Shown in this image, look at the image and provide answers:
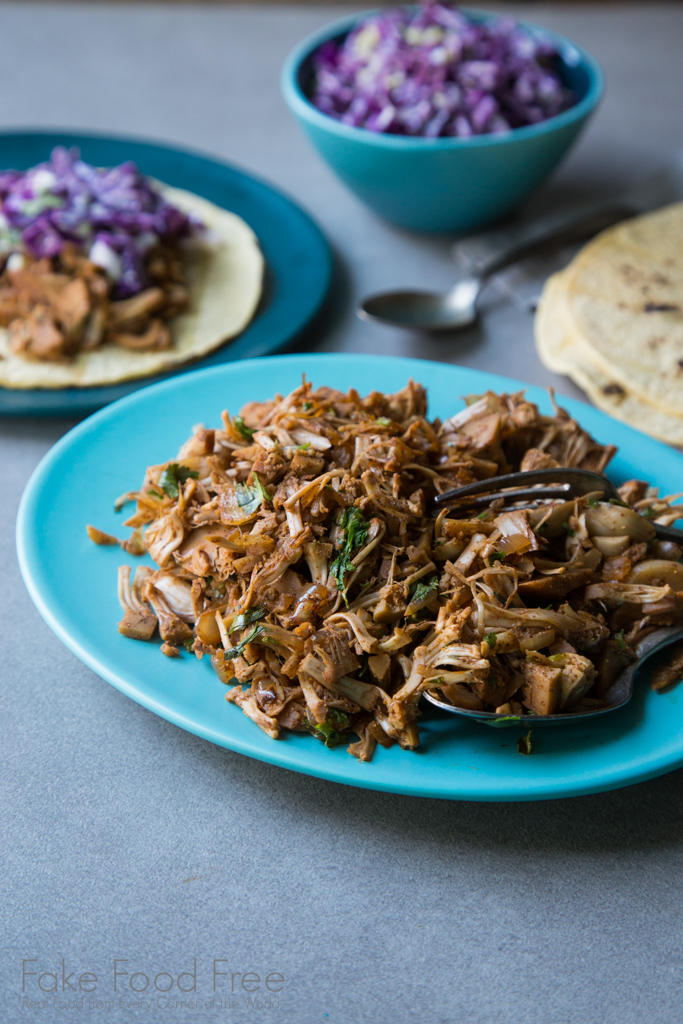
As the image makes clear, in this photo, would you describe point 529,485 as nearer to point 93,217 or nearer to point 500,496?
point 500,496

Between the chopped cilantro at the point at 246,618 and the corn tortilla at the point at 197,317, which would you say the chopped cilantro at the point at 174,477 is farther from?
the corn tortilla at the point at 197,317

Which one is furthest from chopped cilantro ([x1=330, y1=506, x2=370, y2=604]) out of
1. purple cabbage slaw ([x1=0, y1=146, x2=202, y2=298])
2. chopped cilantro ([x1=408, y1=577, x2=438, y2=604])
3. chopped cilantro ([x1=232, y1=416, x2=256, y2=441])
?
purple cabbage slaw ([x1=0, y1=146, x2=202, y2=298])

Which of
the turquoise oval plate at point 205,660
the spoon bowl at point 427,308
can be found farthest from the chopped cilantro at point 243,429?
the spoon bowl at point 427,308

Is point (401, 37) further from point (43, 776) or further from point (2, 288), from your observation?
point (43, 776)

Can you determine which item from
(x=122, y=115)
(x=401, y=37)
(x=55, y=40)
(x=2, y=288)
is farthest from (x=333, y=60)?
(x=55, y=40)

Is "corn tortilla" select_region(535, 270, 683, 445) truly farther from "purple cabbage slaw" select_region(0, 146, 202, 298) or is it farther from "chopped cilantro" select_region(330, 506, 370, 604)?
"purple cabbage slaw" select_region(0, 146, 202, 298)

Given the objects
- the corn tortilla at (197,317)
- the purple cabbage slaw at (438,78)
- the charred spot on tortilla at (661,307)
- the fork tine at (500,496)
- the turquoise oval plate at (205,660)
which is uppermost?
the purple cabbage slaw at (438,78)
